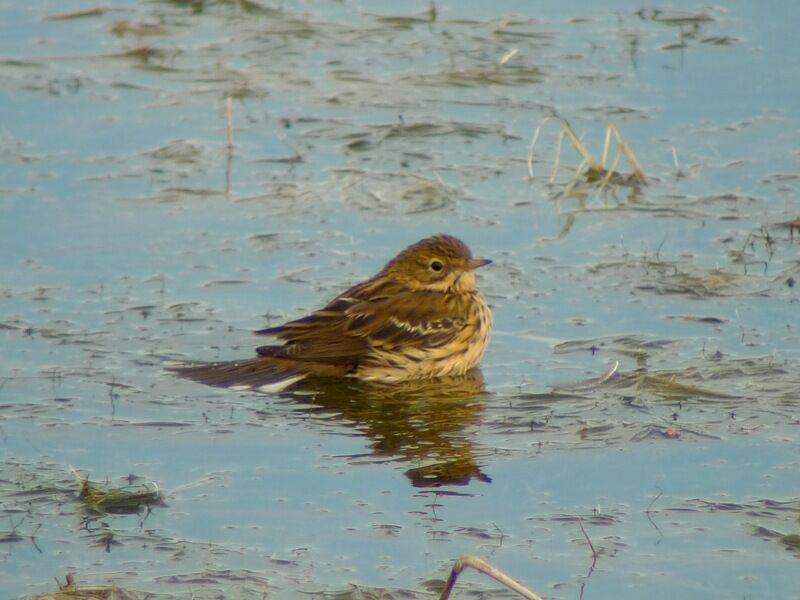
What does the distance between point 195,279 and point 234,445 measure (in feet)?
8.82

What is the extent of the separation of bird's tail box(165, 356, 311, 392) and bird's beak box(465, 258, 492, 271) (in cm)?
138

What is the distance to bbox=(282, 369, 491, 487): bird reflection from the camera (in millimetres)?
9000

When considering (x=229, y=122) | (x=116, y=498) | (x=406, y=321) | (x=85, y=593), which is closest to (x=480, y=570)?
(x=85, y=593)

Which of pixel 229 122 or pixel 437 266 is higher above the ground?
pixel 229 122

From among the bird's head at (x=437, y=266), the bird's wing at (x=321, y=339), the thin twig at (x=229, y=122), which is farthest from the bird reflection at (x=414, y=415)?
the thin twig at (x=229, y=122)

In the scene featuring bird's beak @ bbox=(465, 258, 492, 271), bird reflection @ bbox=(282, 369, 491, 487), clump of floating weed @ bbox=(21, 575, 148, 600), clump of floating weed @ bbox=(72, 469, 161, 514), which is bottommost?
bird reflection @ bbox=(282, 369, 491, 487)

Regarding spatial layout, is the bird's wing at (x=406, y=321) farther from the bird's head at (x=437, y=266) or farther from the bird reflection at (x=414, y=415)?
the bird reflection at (x=414, y=415)

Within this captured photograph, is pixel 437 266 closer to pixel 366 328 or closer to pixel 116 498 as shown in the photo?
pixel 366 328

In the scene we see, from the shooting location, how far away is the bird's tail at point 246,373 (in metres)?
10.3

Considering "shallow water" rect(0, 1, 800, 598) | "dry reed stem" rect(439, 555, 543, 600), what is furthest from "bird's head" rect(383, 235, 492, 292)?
"dry reed stem" rect(439, 555, 543, 600)

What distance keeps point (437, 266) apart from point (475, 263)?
10.2 inches

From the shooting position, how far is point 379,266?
1201 centimetres

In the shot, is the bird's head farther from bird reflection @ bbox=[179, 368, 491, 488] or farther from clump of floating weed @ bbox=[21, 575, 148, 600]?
clump of floating weed @ bbox=[21, 575, 148, 600]

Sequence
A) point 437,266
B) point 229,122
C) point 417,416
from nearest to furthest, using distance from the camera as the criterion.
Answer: point 417,416, point 437,266, point 229,122
